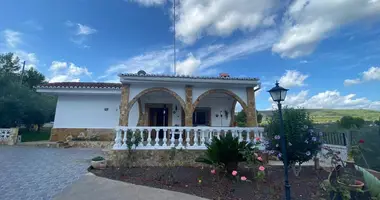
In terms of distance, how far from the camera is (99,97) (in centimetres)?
1204

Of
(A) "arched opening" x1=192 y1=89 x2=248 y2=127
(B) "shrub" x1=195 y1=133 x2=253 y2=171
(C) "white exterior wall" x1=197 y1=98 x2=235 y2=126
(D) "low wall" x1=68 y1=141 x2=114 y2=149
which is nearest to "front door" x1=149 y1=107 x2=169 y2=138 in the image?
(A) "arched opening" x1=192 y1=89 x2=248 y2=127

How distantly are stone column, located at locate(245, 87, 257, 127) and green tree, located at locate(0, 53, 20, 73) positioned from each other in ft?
84.4

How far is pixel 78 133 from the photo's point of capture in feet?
38.3

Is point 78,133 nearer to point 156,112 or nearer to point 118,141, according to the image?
point 156,112

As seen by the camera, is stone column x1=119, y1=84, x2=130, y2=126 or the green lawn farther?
the green lawn

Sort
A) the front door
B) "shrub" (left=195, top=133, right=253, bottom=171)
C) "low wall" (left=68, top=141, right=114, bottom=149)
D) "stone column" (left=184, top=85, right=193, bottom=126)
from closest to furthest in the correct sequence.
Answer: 1. "shrub" (left=195, top=133, right=253, bottom=171)
2. "stone column" (left=184, top=85, right=193, bottom=126)
3. "low wall" (left=68, top=141, right=114, bottom=149)
4. the front door

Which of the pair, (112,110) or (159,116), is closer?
(159,116)

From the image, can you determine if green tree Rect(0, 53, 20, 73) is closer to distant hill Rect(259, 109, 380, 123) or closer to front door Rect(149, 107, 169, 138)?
front door Rect(149, 107, 169, 138)

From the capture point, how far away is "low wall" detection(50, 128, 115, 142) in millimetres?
11625

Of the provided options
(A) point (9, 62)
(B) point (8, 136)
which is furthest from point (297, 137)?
(A) point (9, 62)

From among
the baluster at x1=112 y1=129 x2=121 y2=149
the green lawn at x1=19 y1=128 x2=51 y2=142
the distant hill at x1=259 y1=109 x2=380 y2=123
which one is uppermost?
the distant hill at x1=259 y1=109 x2=380 y2=123

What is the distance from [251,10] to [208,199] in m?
8.30

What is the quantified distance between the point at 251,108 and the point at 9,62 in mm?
27378

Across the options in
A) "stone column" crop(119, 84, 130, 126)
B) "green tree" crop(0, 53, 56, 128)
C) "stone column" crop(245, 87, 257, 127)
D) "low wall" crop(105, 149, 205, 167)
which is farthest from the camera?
"green tree" crop(0, 53, 56, 128)
